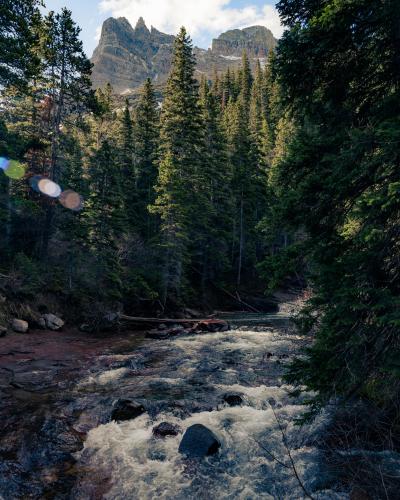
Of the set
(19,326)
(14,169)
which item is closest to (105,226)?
(14,169)

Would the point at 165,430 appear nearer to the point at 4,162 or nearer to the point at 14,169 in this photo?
the point at 4,162

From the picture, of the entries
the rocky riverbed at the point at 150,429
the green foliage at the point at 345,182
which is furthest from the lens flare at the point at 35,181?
the green foliage at the point at 345,182

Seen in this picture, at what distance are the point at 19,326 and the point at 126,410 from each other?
10055 mm

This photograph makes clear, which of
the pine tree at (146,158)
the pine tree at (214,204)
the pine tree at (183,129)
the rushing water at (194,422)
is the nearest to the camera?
the rushing water at (194,422)

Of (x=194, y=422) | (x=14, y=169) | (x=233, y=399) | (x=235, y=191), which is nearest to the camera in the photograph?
(x=194, y=422)

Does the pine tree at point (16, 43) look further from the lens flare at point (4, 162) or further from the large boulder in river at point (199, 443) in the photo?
the large boulder in river at point (199, 443)

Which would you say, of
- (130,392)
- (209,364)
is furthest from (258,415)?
(209,364)

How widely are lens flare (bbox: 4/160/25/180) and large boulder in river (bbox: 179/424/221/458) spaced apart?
20246 mm

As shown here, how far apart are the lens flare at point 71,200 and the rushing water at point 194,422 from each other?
13630 mm

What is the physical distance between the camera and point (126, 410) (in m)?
9.08

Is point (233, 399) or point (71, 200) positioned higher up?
point (71, 200)

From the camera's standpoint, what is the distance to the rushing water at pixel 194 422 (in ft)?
20.3

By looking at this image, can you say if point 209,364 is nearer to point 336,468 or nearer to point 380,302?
point 336,468

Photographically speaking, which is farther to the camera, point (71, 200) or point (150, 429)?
point (71, 200)
